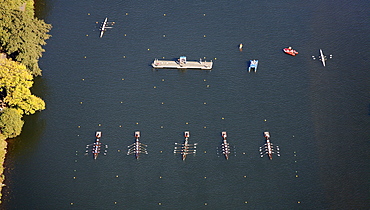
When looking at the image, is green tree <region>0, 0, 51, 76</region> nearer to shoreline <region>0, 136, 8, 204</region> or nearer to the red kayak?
shoreline <region>0, 136, 8, 204</region>

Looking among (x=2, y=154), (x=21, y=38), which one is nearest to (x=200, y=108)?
(x=2, y=154)

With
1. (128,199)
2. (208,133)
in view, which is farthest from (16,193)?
(208,133)

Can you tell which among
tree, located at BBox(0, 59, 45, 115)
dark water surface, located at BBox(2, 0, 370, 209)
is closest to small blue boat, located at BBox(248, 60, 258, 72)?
dark water surface, located at BBox(2, 0, 370, 209)

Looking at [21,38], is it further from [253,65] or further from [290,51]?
[290,51]

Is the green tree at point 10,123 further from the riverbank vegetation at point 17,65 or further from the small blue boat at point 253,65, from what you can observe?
the small blue boat at point 253,65

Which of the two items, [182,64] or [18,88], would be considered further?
[182,64]
